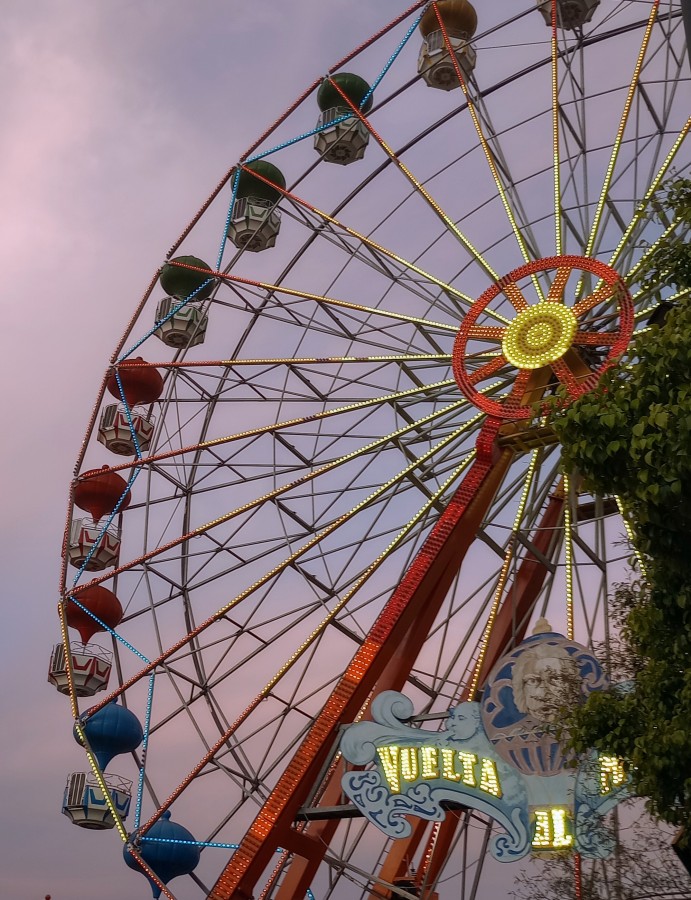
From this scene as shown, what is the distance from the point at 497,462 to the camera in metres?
16.3

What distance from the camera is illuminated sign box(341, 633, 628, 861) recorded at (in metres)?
13.0

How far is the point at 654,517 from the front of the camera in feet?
29.7

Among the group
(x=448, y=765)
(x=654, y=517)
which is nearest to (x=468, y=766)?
(x=448, y=765)

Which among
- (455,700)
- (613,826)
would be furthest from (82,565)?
(613,826)

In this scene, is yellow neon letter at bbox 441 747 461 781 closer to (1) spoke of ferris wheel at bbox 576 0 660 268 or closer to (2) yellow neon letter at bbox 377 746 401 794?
(2) yellow neon letter at bbox 377 746 401 794

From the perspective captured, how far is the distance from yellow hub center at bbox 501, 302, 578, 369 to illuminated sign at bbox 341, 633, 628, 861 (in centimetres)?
385

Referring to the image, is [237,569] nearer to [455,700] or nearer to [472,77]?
[455,700]

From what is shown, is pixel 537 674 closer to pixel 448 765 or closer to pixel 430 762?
pixel 448 765

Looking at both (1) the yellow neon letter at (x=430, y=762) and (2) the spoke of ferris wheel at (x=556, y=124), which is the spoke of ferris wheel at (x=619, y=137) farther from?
(1) the yellow neon letter at (x=430, y=762)

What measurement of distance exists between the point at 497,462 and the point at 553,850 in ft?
17.1

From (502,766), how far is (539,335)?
5.72 meters

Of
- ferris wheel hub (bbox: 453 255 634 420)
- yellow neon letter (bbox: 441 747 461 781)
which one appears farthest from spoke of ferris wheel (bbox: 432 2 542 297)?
yellow neon letter (bbox: 441 747 461 781)

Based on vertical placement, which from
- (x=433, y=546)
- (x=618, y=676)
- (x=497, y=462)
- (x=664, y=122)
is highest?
(x=664, y=122)

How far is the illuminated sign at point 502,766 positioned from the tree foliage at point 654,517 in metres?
3.18
